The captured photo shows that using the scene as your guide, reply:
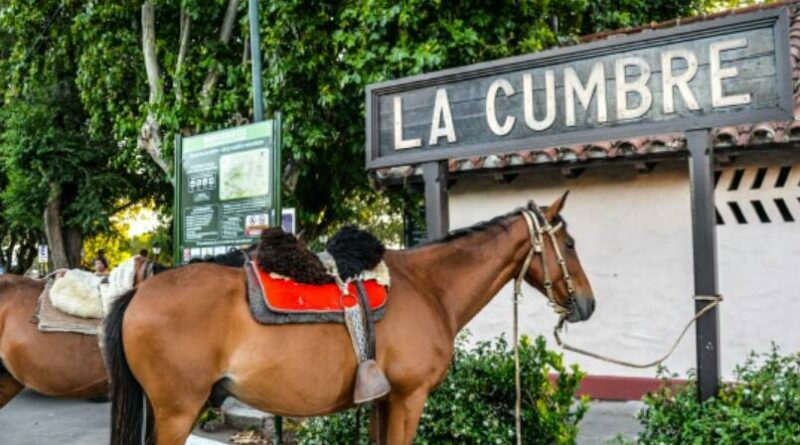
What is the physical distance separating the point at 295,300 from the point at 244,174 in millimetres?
3700

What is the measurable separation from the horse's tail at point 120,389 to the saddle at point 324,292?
70 cm

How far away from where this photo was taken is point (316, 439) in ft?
17.5

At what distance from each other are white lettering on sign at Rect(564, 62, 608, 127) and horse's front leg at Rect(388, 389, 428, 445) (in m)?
2.06

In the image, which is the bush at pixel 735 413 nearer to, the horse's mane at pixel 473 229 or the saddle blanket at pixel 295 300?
the horse's mane at pixel 473 229

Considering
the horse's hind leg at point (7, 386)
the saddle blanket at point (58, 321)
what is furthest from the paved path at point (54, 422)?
the saddle blanket at point (58, 321)

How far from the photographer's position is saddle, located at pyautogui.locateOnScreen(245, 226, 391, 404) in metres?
3.74

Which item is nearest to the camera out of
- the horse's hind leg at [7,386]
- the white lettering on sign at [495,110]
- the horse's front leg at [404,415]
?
the horse's front leg at [404,415]

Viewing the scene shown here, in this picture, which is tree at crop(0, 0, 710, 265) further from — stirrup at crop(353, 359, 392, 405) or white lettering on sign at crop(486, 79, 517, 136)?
stirrup at crop(353, 359, 392, 405)

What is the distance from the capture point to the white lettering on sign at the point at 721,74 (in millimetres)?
4156

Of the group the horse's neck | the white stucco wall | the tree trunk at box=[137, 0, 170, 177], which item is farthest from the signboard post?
the tree trunk at box=[137, 0, 170, 177]

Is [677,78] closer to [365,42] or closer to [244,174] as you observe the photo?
[244,174]

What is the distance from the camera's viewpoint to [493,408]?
17.0 ft

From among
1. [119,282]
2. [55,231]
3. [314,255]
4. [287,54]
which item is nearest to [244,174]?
[119,282]

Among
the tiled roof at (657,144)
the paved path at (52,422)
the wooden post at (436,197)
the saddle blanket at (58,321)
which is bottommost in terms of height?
the paved path at (52,422)
